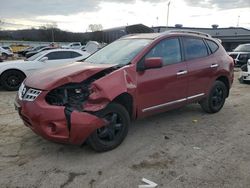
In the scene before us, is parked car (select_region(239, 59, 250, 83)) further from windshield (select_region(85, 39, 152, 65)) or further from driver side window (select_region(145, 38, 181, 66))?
windshield (select_region(85, 39, 152, 65))

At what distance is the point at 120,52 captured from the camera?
502 cm

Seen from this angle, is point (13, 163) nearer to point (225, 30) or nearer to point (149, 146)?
point (149, 146)

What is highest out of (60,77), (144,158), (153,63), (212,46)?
(212,46)

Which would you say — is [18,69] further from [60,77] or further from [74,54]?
[60,77]

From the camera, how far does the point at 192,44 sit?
5668 millimetres

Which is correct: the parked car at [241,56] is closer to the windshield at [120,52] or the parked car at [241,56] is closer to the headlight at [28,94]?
the windshield at [120,52]

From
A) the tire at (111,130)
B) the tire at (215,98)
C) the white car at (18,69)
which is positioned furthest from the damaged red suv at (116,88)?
the white car at (18,69)

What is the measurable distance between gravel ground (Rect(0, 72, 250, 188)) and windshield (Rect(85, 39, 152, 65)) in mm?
1379

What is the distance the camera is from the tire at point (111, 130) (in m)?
4.03

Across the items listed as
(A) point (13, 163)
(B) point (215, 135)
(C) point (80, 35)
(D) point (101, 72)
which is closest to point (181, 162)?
(B) point (215, 135)

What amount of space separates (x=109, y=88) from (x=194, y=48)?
2.52 metres

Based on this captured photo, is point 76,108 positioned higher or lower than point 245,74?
higher

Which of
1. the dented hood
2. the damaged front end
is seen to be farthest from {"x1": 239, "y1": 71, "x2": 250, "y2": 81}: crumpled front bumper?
the damaged front end

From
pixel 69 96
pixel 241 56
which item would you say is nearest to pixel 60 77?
pixel 69 96
